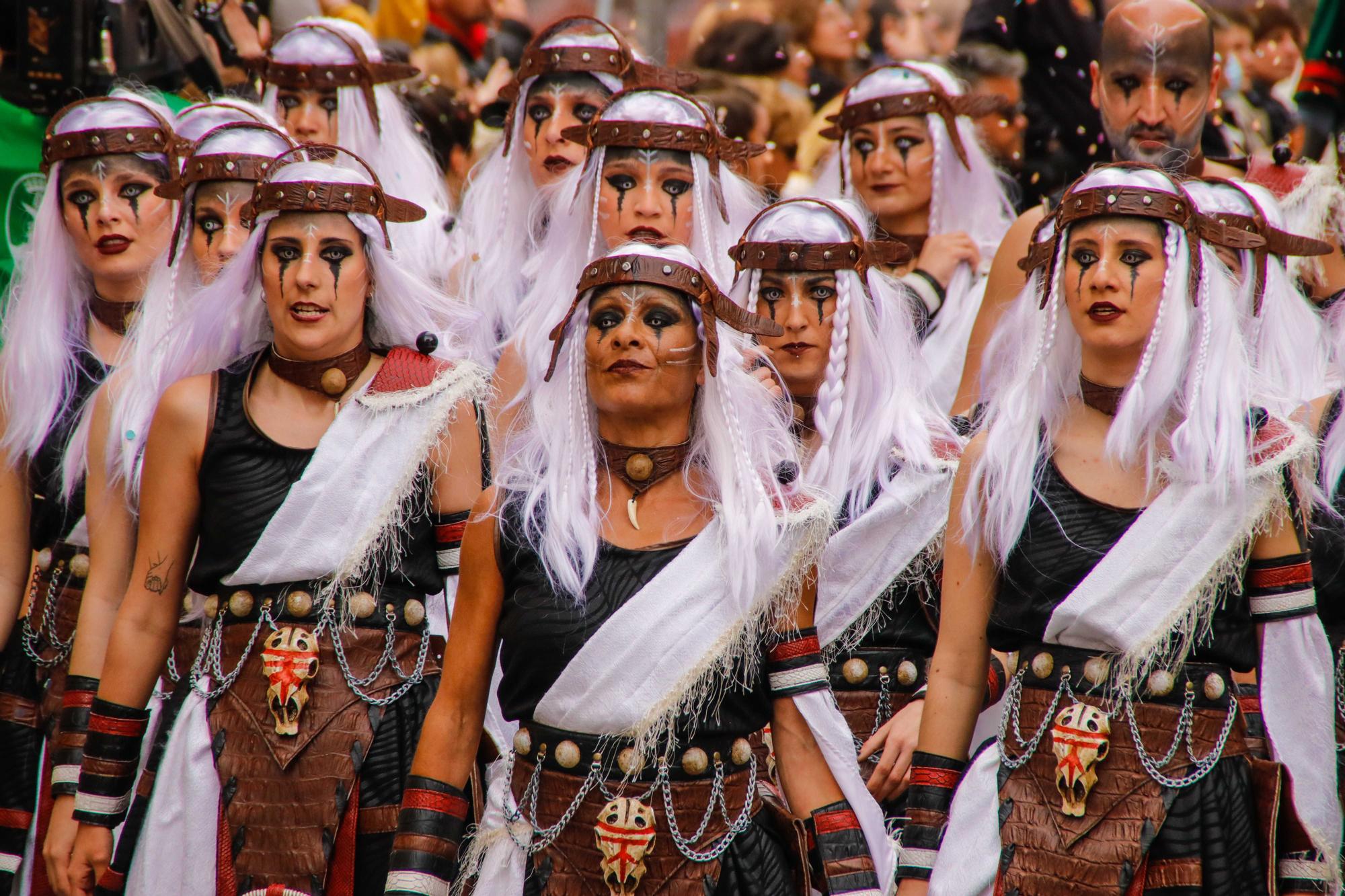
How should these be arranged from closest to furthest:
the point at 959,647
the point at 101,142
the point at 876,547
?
the point at 959,647 < the point at 876,547 < the point at 101,142

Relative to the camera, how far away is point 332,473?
179 inches

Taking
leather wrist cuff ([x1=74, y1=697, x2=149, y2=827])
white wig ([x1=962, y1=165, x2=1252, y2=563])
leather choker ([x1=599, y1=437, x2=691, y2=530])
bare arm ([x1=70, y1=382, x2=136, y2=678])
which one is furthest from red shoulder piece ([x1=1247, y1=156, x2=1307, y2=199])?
leather wrist cuff ([x1=74, y1=697, x2=149, y2=827])

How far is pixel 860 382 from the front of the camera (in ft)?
17.7

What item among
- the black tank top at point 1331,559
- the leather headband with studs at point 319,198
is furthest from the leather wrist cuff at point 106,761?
the black tank top at point 1331,559

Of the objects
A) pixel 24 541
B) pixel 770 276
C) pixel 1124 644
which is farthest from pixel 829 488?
pixel 24 541

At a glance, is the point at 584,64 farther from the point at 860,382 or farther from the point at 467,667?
the point at 467,667

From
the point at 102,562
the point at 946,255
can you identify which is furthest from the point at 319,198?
the point at 946,255

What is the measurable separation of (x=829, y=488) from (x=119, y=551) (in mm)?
1929

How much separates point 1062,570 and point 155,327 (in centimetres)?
268

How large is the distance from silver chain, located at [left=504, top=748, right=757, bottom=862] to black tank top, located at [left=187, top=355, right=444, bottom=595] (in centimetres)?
82

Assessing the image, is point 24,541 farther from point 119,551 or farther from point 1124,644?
point 1124,644

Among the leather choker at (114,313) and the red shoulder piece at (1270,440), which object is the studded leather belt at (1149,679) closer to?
the red shoulder piece at (1270,440)

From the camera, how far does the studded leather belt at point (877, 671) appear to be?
499 centimetres

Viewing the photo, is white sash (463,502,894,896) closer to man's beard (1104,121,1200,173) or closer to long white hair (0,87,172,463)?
long white hair (0,87,172,463)
